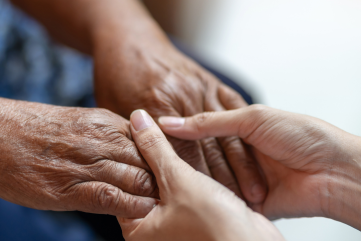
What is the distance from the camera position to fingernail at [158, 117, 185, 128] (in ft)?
3.41

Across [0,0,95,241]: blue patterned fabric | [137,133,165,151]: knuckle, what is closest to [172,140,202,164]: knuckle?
[137,133,165,151]: knuckle

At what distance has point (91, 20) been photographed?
1.37 m

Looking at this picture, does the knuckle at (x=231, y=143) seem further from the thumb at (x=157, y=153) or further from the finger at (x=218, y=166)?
the thumb at (x=157, y=153)

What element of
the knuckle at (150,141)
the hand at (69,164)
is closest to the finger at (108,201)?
the hand at (69,164)

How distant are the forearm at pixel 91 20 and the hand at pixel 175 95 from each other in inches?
1.9

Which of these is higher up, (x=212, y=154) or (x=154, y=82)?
(x=154, y=82)

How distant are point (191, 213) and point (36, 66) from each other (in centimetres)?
127

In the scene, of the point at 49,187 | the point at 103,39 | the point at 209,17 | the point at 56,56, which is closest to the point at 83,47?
the point at 56,56

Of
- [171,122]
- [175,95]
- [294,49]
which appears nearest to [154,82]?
[175,95]

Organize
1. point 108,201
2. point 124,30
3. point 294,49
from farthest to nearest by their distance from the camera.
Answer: point 294,49 → point 124,30 → point 108,201

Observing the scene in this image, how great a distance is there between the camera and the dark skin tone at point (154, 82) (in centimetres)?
109

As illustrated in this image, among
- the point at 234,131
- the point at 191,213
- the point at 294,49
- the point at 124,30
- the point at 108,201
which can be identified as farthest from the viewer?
the point at 294,49

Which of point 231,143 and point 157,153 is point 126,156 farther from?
point 231,143

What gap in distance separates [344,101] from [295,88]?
35 centimetres
